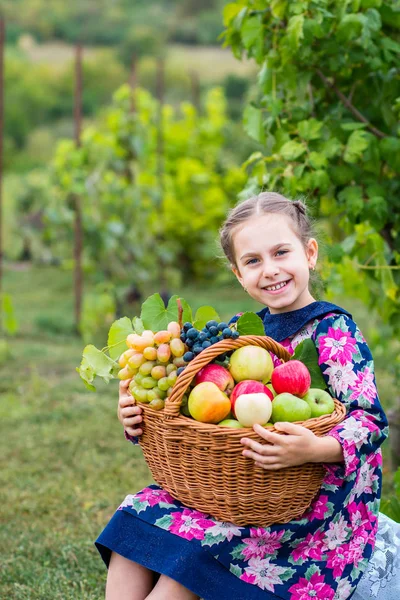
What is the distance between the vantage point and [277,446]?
1516mm

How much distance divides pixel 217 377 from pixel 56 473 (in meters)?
2.05

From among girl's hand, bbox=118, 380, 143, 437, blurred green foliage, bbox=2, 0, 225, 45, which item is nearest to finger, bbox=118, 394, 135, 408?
girl's hand, bbox=118, 380, 143, 437

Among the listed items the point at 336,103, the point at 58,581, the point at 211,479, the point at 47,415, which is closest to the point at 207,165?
the point at 47,415

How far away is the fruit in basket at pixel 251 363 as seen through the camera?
1.65m

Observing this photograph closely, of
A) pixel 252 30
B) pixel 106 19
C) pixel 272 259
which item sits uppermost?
pixel 252 30

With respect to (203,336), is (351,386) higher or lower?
lower

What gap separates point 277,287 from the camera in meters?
1.92

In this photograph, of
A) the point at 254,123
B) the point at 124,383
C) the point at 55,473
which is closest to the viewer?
the point at 124,383

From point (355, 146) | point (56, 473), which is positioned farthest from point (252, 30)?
point (56, 473)

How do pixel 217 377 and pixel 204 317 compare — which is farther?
pixel 204 317

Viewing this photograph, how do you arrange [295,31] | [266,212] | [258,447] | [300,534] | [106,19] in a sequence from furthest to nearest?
1. [106,19]
2. [295,31]
3. [266,212]
4. [300,534]
5. [258,447]

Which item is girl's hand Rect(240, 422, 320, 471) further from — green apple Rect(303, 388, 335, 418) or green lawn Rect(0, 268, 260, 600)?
green lawn Rect(0, 268, 260, 600)

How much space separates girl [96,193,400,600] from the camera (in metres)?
1.65

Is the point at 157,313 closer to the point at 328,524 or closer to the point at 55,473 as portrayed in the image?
the point at 328,524
